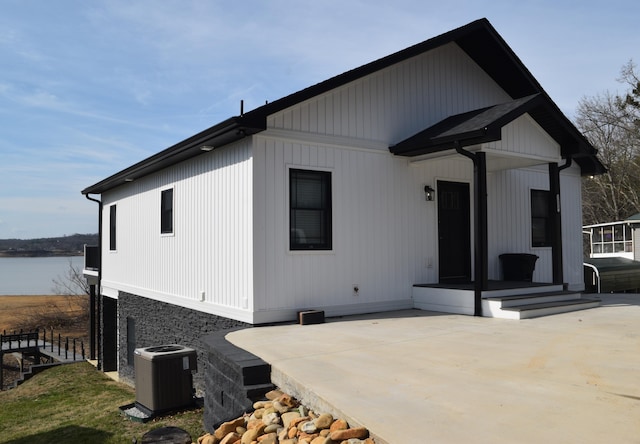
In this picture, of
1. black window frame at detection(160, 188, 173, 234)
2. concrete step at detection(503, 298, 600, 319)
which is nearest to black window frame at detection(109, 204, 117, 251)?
black window frame at detection(160, 188, 173, 234)

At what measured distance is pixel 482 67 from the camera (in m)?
10.8

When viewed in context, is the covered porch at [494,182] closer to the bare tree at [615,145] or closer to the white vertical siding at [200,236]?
the white vertical siding at [200,236]

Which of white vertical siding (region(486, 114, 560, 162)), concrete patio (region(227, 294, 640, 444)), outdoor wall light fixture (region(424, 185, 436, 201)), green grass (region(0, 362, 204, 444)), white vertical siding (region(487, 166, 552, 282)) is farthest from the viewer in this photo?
white vertical siding (region(487, 166, 552, 282))

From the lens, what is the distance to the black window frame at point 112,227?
14531mm

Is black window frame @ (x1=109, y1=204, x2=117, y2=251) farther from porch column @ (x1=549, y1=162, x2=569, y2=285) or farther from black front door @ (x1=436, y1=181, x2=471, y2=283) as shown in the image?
porch column @ (x1=549, y1=162, x2=569, y2=285)

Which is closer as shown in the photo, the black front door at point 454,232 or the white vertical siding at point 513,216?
the black front door at point 454,232

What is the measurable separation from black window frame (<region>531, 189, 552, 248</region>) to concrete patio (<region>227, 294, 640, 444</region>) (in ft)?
12.7

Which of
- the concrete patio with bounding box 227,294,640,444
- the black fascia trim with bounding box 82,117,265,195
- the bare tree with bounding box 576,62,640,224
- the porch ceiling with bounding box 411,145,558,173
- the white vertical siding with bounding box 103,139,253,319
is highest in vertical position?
the bare tree with bounding box 576,62,640,224

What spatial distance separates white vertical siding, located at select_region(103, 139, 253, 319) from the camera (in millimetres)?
7637

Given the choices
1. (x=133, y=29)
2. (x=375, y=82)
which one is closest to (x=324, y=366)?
(x=375, y=82)

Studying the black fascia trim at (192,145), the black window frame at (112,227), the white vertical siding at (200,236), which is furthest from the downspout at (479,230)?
the black window frame at (112,227)

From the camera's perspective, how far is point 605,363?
4.83 meters

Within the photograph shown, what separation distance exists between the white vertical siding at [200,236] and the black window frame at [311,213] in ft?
2.44

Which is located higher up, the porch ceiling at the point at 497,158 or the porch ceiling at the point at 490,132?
the porch ceiling at the point at 490,132
